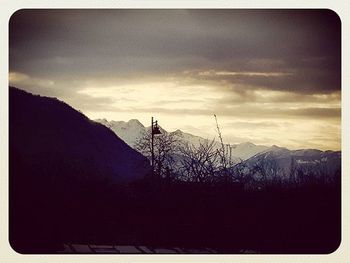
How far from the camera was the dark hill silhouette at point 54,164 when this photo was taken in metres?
4.73

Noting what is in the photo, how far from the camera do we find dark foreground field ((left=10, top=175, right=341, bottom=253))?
475 cm

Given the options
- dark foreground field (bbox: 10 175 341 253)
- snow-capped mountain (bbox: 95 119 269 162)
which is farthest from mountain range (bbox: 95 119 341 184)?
dark foreground field (bbox: 10 175 341 253)

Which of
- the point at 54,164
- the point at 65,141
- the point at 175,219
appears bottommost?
the point at 175,219

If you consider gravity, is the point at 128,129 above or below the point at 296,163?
above

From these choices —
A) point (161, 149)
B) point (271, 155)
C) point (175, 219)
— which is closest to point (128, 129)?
point (161, 149)

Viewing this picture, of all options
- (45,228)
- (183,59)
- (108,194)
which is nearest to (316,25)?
(183,59)

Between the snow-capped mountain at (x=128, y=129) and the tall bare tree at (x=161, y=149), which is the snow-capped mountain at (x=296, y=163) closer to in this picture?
the tall bare tree at (x=161, y=149)

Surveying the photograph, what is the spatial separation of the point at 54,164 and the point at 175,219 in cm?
68

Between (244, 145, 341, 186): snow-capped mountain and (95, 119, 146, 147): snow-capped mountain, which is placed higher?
(95, 119, 146, 147): snow-capped mountain

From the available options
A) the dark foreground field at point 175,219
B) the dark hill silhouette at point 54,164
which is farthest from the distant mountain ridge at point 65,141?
the dark foreground field at point 175,219

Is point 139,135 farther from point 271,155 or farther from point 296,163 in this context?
point 296,163

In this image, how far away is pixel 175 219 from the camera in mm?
4809

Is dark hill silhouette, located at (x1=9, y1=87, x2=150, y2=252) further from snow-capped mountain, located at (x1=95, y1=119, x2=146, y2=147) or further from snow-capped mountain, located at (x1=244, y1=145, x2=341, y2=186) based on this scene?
snow-capped mountain, located at (x1=244, y1=145, x2=341, y2=186)

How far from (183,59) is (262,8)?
473 mm
